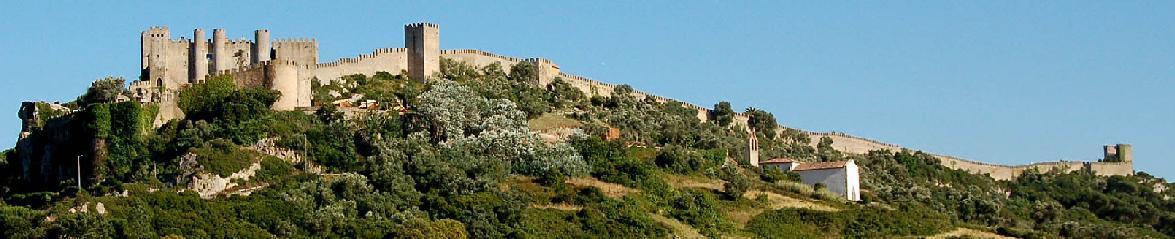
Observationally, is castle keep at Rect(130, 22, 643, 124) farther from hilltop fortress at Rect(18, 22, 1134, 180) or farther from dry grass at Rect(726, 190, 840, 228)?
dry grass at Rect(726, 190, 840, 228)

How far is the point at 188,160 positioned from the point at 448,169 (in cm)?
704

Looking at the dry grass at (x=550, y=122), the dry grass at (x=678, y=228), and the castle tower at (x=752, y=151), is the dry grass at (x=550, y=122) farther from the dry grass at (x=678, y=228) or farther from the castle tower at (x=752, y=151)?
the dry grass at (x=678, y=228)

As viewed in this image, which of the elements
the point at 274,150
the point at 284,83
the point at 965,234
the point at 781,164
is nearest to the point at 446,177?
the point at 274,150

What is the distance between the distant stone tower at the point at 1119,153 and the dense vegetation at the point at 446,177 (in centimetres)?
2087

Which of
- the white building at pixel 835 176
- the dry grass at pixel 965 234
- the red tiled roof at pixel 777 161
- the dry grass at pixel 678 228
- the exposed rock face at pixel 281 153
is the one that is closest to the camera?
the dry grass at pixel 678 228

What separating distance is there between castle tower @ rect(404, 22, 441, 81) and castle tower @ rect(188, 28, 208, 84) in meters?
8.09

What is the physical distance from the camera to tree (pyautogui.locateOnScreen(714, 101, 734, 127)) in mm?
89562

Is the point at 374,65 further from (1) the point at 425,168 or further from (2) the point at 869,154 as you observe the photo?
(2) the point at 869,154

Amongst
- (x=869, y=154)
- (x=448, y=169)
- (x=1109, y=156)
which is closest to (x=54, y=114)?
(x=448, y=169)

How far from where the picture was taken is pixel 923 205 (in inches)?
3152

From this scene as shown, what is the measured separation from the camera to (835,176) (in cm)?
7931

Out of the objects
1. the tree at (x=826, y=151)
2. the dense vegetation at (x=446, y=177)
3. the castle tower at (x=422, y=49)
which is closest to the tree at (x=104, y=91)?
the dense vegetation at (x=446, y=177)

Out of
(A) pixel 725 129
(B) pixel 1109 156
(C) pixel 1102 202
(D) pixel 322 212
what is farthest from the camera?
(B) pixel 1109 156

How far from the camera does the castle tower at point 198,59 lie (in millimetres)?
73625
